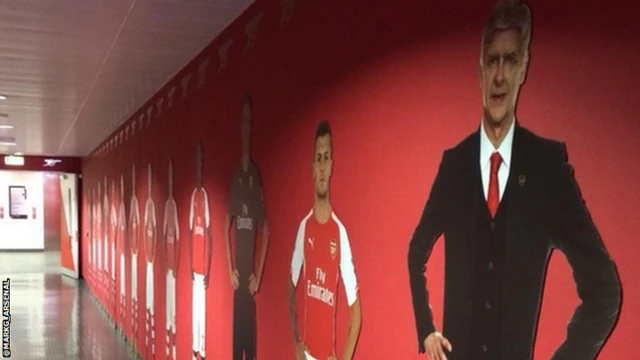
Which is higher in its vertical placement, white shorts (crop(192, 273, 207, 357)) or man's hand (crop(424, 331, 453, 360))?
man's hand (crop(424, 331, 453, 360))

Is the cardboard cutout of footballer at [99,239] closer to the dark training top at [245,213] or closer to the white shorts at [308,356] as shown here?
the dark training top at [245,213]

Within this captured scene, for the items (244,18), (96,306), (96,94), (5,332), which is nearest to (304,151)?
(244,18)

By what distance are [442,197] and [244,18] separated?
198 centimetres

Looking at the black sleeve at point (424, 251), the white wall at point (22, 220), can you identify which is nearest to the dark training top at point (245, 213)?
the black sleeve at point (424, 251)

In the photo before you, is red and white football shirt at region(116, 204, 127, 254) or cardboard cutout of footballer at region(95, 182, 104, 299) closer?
red and white football shirt at region(116, 204, 127, 254)

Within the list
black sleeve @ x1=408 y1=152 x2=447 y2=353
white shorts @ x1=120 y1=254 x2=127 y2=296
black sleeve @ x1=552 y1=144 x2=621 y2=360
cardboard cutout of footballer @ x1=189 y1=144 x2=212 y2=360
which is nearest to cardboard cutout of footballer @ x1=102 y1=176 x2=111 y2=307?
white shorts @ x1=120 y1=254 x2=127 y2=296

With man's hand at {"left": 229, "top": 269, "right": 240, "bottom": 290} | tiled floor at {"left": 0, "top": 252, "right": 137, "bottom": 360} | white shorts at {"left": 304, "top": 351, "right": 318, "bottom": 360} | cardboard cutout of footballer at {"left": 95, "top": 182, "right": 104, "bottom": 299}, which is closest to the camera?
white shorts at {"left": 304, "top": 351, "right": 318, "bottom": 360}

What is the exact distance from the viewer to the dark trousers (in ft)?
10.3

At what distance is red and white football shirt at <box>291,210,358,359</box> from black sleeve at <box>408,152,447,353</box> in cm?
36

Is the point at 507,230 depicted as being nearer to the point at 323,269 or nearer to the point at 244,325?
the point at 323,269

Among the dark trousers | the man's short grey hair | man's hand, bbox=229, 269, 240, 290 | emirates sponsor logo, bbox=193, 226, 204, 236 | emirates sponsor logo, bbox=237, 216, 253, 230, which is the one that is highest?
the man's short grey hair

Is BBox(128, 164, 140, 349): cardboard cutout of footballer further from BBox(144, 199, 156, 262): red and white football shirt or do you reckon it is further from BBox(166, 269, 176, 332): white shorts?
BBox(166, 269, 176, 332): white shorts

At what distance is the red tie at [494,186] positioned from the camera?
148 cm

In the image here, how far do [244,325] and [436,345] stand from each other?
179cm
